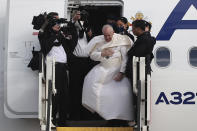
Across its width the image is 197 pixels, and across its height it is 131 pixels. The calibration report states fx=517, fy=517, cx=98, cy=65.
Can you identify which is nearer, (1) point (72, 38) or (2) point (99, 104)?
(2) point (99, 104)

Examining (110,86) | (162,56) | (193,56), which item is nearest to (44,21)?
(110,86)

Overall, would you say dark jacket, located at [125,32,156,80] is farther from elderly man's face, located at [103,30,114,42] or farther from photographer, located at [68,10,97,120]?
photographer, located at [68,10,97,120]

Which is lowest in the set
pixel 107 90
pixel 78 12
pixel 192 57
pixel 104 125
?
pixel 104 125

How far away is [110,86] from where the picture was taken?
8.82m

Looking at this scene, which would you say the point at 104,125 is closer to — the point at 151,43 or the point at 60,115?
the point at 60,115

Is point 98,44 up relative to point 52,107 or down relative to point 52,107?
up

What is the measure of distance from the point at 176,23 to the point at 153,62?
841mm

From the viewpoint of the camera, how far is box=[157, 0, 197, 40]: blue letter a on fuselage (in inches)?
373

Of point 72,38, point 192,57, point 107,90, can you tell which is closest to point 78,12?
point 72,38

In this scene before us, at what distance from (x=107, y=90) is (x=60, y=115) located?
99 cm

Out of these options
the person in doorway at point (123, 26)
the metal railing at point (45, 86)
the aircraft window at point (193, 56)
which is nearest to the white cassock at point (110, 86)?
the person in doorway at point (123, 26)

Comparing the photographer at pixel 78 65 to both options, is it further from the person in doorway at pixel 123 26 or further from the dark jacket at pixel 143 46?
the dark jacket at pixel 143 46

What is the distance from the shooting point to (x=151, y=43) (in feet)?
27.8

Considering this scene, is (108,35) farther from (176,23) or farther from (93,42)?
(176,23)
